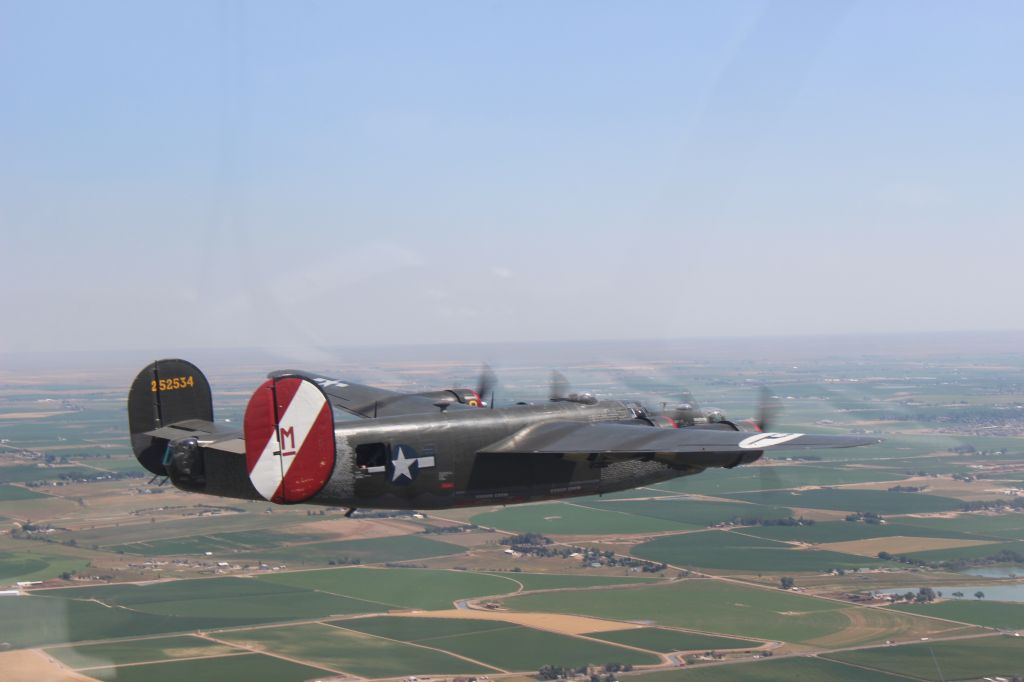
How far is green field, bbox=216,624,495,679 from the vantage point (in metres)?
61.0

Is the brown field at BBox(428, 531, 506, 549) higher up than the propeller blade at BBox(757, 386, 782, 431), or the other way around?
the propeller blade at BBox(757, 386, 782, 431)

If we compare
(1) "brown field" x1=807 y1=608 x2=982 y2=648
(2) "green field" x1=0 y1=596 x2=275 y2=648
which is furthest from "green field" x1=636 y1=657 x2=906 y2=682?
(2) "green field" x1=0 y1=596 x2=275 y2=648

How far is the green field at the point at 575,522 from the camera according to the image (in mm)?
102062

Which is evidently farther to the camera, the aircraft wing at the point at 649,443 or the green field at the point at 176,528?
the green field at the point at 176,528

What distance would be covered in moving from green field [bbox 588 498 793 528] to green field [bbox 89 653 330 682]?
51.2 meters

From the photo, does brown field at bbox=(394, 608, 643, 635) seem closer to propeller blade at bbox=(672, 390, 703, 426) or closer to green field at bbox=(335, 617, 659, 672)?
green field at bbox=(335, 617, 659, 672)

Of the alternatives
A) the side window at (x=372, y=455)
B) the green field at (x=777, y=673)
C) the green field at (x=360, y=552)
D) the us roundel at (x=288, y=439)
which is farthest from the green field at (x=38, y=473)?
the us roundel at (x=288, y=439)

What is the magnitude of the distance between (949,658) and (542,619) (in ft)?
85.0

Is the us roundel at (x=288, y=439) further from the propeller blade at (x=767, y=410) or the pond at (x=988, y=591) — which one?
the pond at (x=988, y=591)

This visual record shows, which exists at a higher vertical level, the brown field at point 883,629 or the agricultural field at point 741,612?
the agricultural field at point 741,612

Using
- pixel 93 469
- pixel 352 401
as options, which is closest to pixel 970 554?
pixel 352 401

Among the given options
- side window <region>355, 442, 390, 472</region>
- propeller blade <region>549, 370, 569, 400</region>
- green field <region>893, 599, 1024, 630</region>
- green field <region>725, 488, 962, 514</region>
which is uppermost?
propeller blade <region>549, 370, 569, 400</region>

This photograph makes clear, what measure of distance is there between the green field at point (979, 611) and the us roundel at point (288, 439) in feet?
206

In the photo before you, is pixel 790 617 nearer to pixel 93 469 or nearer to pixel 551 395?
pixel 551 395
